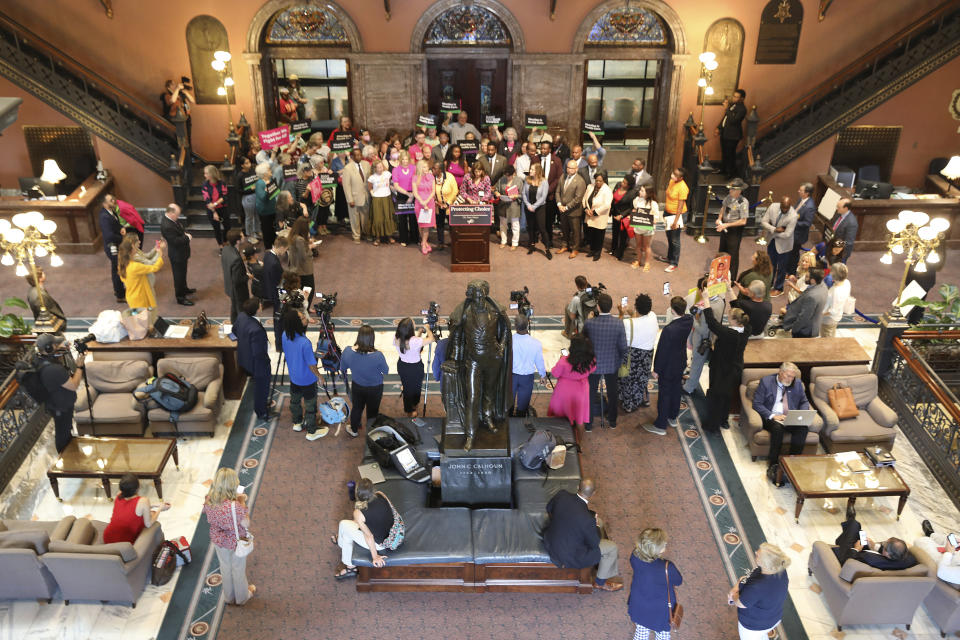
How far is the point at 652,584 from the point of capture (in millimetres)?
6137

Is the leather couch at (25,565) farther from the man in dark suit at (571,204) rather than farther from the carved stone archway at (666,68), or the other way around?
the carved stone archway at (666,68)

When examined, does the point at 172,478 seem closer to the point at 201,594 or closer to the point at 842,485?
the point at 201,594

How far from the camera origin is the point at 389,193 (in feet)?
44.7

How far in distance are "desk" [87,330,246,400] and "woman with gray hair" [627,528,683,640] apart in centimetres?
534

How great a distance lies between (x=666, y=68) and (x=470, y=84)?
360 cm

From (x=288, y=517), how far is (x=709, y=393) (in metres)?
4.60

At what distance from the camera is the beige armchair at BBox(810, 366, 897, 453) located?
870 centimetres

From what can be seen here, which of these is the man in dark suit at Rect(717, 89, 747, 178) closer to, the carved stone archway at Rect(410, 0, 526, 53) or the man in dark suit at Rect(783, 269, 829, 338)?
the carved stone archway at Rect(410, 0, 526, 53)

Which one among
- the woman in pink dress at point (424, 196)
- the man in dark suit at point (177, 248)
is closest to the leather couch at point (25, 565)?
the man in dark suit at point (177, 248)

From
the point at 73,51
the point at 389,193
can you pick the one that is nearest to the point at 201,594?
the point at 389,193

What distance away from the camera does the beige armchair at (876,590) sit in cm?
663

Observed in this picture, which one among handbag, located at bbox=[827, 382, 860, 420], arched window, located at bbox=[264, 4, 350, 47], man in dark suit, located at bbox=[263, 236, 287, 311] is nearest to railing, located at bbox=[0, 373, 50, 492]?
man in dark suit, located at bbox=[263, 236, 287, 311]

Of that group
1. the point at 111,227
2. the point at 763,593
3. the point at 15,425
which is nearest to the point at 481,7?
the point at 111,227

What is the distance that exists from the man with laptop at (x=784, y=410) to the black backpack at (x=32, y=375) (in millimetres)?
7165
